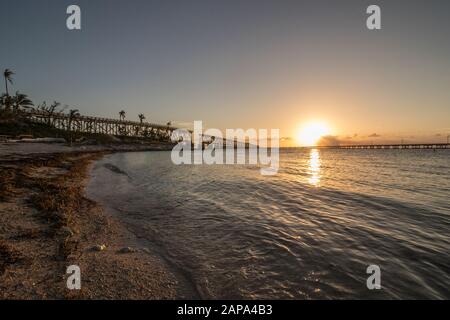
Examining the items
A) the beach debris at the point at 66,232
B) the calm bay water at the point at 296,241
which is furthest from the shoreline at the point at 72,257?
the calm bay water at the point at 296,241

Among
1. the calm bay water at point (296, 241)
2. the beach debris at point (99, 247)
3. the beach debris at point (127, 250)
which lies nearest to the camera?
the calm bay water at point (296, 241)

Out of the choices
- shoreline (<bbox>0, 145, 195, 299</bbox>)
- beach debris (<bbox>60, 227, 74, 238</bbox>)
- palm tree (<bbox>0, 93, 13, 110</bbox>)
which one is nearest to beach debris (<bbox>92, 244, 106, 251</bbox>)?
shoreline (<bbox>0, 145, 195, 299</bbox>)

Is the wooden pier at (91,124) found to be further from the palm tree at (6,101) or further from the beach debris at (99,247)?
the beach debris at (99,247)

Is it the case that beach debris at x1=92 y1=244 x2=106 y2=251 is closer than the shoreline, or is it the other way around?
the shoreline

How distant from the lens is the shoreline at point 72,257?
4746mm

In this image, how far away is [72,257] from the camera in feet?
19.7

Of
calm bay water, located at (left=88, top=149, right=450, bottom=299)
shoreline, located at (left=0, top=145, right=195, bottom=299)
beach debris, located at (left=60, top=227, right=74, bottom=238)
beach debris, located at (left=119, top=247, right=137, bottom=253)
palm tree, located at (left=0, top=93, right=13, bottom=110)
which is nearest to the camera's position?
shoreline, located at (left=0, top=145, right=195, bottom=299)

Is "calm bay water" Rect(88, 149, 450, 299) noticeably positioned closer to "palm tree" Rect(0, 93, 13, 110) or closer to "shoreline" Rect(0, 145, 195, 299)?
"shoreline" Rect(0, 145, 195, 299)

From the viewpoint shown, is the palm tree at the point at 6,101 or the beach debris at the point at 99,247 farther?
the palm tree at the point at 6,101

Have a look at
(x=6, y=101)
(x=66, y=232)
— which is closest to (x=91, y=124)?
(x=6, y=101)

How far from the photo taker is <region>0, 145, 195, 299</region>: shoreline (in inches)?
187

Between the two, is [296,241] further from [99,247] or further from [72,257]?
[72,257]

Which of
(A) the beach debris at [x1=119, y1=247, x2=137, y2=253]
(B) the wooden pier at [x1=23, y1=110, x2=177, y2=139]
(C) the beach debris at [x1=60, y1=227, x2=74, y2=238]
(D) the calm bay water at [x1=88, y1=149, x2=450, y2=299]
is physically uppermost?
(B) the wooden pier at [x1=23, y1=110, x2=177, y2=139]
